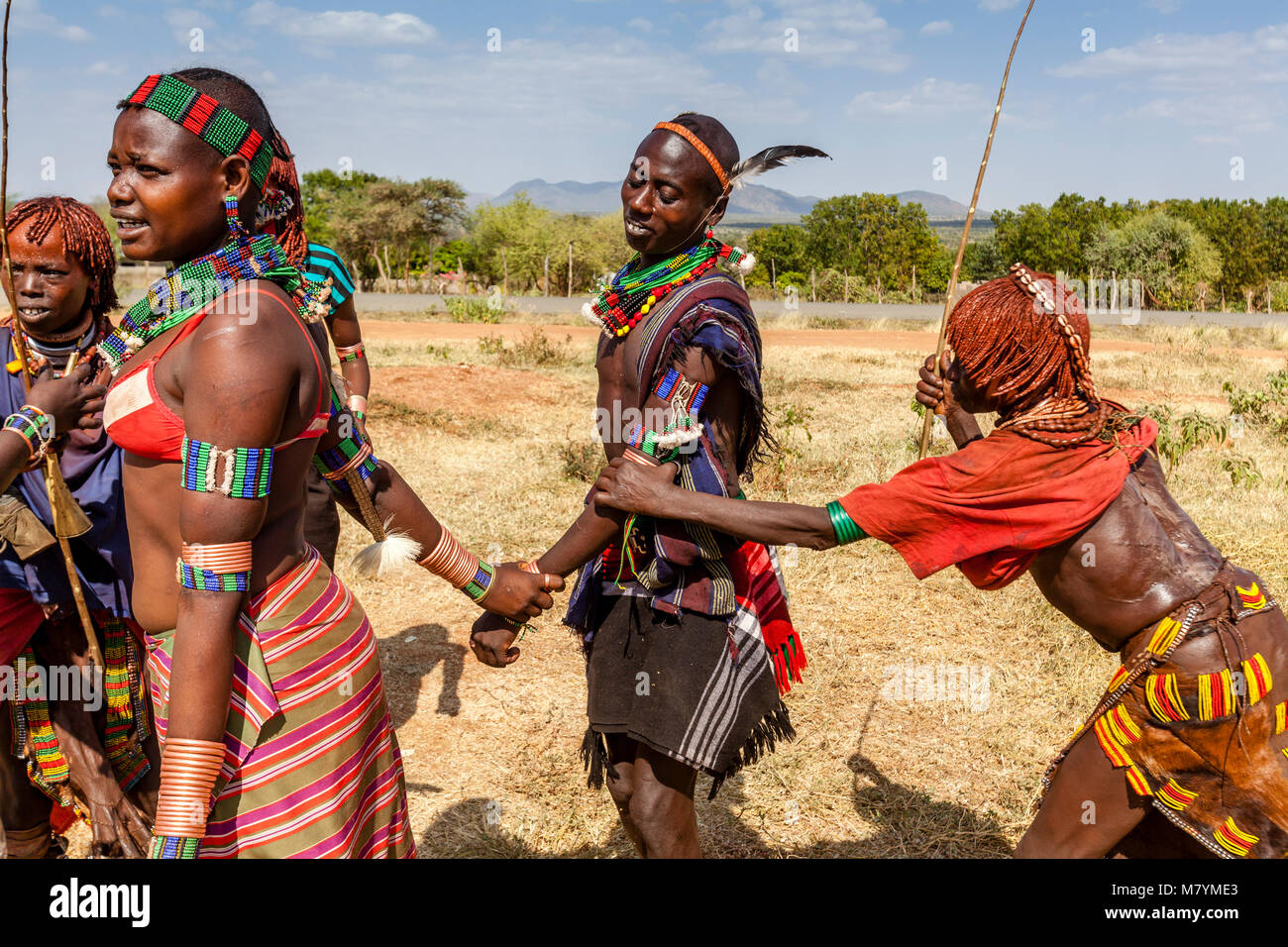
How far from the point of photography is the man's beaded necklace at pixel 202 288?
5.90 ft

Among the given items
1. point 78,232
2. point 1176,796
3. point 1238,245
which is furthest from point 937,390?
point 1238,245

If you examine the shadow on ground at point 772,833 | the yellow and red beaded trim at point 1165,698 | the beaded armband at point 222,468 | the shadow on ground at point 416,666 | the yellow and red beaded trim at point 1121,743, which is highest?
the beaded armband at point 222,468

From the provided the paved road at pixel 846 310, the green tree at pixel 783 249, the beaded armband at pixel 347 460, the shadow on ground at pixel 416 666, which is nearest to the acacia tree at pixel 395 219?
the paved road at pixel 846 310

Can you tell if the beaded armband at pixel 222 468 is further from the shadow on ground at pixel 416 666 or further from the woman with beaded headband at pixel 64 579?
the shadow on ground at pixel 416 666

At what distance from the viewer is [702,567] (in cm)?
245

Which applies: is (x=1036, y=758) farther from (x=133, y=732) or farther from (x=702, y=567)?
(x=133, y=732)

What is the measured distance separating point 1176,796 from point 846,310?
2757cm

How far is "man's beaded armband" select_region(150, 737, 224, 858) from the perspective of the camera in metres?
1.70

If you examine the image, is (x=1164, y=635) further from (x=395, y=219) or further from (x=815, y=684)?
(x=395, y=219)

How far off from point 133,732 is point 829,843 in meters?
2.21

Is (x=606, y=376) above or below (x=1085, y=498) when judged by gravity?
above

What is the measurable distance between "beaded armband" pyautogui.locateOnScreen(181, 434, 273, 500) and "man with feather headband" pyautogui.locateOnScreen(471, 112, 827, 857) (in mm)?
897

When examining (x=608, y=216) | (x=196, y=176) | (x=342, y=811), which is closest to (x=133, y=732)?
(x=342, y=811)

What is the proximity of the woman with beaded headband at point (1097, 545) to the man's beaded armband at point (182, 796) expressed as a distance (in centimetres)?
101
